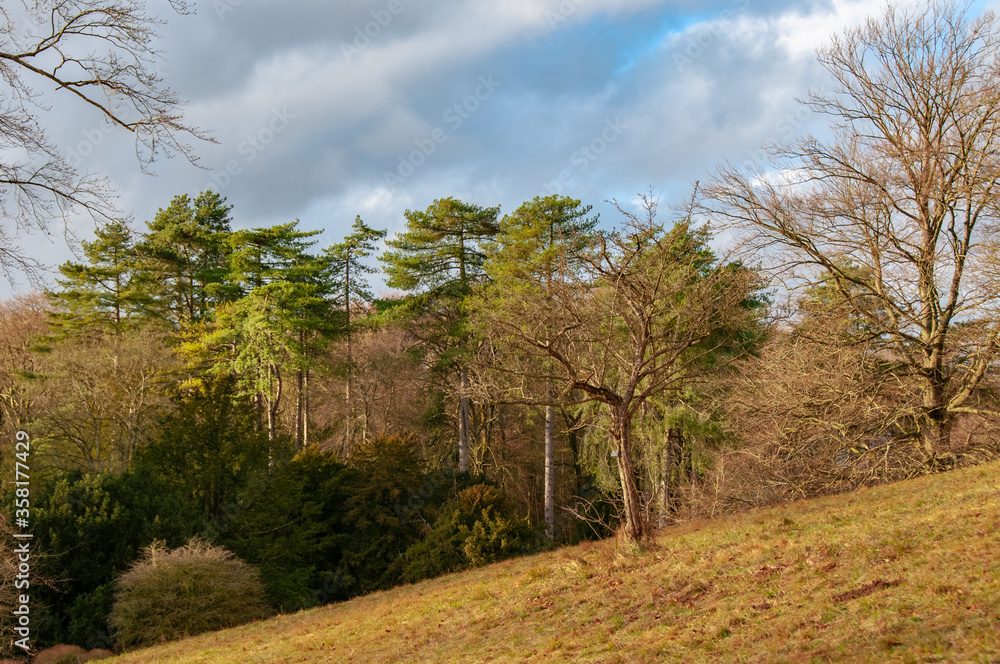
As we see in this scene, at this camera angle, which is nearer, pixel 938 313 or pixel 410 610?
pixel 410 610

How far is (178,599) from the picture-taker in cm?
1540

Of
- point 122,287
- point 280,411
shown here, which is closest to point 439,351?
point 280,411

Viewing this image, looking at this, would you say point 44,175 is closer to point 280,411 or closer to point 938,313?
point 938,313

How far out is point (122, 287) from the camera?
30734 mm

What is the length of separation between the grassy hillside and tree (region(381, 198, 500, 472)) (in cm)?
1676

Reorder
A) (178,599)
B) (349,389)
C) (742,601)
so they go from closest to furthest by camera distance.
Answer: (742,601) → (178,599) → (349,389)

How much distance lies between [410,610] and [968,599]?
7.62 m

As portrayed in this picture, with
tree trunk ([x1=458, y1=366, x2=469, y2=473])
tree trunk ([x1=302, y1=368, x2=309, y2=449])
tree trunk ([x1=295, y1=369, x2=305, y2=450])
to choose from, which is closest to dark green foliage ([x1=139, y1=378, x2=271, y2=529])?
tree trunk ([x1=302, y1=368, x2=309, y2=449])

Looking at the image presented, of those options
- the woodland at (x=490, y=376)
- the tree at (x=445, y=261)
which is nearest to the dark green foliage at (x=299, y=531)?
the woodland at (x=490, y=376)

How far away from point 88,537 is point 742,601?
17.5 metres

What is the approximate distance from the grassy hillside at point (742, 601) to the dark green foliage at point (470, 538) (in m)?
7.94
